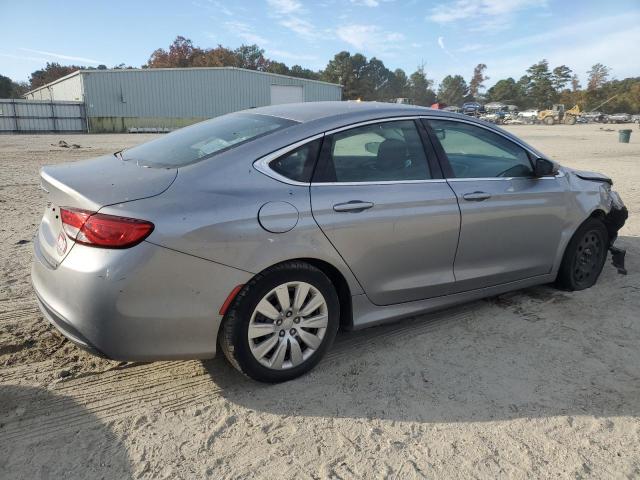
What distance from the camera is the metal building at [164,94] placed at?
38.0 meters

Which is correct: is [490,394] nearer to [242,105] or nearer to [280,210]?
[280,210]

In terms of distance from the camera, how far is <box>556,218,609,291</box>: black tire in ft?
14.5

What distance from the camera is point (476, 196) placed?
364cm

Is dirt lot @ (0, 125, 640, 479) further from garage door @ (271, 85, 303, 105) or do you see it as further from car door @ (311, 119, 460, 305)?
garage door @ (271, 85, 303, 105)

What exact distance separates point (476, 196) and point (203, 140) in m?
1.97

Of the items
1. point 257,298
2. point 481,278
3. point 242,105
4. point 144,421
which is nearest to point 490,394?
point 481,278

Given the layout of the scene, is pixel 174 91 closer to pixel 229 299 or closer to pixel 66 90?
pixel 66 90

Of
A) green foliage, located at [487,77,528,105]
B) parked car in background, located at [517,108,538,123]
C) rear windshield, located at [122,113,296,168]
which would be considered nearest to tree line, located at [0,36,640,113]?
green foliage, located at [487,77,528,105]

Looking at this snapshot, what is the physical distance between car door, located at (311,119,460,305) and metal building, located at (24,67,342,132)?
1488 inches

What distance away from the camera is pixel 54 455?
2.38 meters

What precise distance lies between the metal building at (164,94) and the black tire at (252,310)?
126 feet

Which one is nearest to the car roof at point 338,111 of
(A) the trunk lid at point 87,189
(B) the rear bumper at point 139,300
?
(A) the trunk lid at point 87,189

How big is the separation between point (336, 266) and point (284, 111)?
4.06 feet

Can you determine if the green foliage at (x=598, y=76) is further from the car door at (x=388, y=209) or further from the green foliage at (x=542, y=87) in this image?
the car door at (x=388, y=209)
